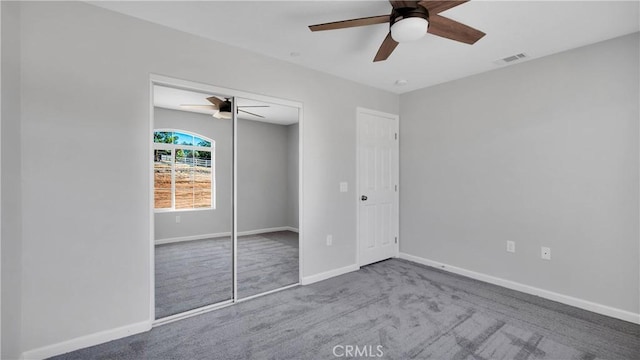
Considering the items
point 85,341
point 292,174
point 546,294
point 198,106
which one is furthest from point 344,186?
point 85,341

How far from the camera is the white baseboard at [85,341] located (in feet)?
6.35

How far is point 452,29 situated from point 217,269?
9.77 ft

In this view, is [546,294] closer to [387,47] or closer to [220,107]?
[387,47]

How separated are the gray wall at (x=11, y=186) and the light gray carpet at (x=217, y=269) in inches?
33.4

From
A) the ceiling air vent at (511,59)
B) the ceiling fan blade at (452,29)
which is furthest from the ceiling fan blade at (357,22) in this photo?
the ceiling air vent at (511,59)

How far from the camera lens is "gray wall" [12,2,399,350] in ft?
6.36

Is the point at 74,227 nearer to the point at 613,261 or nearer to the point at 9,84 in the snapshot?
the point at 9,84

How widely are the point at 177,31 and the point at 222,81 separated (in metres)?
0.53

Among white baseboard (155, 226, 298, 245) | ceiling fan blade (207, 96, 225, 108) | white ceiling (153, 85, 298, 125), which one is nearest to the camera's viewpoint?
white ceiling (153, 85, 298, 125)

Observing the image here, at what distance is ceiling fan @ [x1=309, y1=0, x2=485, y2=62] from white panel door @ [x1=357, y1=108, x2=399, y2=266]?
1.84 metres

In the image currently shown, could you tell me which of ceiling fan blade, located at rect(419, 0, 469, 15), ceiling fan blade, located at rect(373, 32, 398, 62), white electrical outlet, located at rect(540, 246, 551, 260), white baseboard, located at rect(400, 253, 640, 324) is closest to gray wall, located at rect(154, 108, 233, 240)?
ceiling fan blade, located at rect(373, 32, 398, 62)

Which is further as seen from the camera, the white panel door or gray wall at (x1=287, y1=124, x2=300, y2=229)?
the white panel door

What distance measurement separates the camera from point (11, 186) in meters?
1.79

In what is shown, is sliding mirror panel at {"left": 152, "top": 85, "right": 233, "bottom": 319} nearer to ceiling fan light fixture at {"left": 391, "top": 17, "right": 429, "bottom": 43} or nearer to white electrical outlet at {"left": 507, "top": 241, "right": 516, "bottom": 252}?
ceiling fan light fixture at {"left": 391, "top": 17, "right": 429, "bottom": 43}
